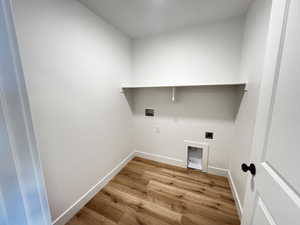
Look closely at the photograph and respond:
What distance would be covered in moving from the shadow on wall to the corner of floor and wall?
0.02 meters

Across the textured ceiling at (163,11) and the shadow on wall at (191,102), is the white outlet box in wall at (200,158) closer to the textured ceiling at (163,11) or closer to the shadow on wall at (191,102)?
the shadow on wall at (191,102)

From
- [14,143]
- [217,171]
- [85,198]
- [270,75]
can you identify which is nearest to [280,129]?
[270,75]

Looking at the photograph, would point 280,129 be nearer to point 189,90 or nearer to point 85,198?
point 189,90

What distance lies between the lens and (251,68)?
4.29 ft

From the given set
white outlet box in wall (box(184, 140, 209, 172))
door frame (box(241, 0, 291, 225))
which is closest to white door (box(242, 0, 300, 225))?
door frame (box(241, 0, 291, 225))

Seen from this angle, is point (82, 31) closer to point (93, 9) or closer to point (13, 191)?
point (93, 9)

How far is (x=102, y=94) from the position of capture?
171 centimetres

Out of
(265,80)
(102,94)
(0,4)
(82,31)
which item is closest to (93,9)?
(82,31)

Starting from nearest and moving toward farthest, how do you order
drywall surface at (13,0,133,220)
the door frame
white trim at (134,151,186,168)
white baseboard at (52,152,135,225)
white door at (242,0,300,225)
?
white door at (242,0,300,225)
the door frame
drywall surface at (13,0,133,220)
white baseboard at (52,152,135,225)
white trim at (134,151,186,168)

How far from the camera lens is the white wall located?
5.74 feet

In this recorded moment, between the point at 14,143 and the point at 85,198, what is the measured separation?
156 centimetres

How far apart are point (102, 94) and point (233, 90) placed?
6.21ft

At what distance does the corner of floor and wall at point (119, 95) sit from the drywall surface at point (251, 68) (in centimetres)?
1

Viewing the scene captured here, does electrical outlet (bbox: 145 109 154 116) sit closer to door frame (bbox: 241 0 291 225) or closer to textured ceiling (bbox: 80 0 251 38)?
textured ceiling (bbox: 80 0 251 38)
